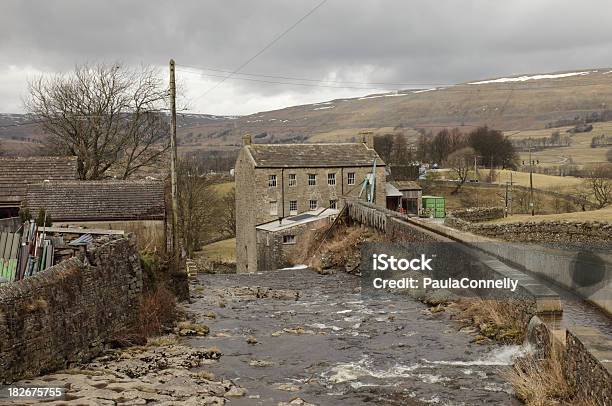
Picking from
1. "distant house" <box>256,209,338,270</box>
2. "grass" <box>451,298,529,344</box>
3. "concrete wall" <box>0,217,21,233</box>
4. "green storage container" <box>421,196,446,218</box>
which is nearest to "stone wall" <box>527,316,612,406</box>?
"grass" <box>451,298,529,344</box>

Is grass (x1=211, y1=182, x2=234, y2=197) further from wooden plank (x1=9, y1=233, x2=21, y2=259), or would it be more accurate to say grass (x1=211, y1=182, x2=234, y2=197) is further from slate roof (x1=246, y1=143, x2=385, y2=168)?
wooden plank (x1=9, y1=233, x2=21, y2=259)

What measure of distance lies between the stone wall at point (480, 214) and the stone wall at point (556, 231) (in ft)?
53.1

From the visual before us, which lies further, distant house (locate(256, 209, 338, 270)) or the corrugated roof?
the corrugated roof

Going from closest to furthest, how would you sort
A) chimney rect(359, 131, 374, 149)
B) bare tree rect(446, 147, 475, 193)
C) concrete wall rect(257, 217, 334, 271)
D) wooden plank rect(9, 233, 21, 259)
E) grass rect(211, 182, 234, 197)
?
1. wooden plank rect(9, 233, 21, 259)
2. concrete wall rect(257, 217, 334, 271)
3. chimney rect(359, 131, 374, 149)
4. grass rect(211, 182, 234, 197)
5. bare tree rect(446, 147, 475, 193)

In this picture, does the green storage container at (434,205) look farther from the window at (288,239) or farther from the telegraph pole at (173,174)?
the telegraph pole at (173,174)

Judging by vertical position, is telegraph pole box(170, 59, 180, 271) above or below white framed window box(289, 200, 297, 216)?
above

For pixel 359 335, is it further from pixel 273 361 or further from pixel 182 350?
pixel 182 350

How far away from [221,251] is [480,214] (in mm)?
25804

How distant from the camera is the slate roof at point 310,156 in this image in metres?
Answer: 51.6

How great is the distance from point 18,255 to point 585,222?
106 feet

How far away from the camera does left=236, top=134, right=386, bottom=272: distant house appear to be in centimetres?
5069

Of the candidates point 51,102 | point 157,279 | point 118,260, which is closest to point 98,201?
point 157,279

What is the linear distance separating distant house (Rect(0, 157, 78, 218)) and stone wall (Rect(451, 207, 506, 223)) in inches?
1401

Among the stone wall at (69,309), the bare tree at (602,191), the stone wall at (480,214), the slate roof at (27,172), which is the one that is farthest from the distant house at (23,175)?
the bare tree at (602,191)
